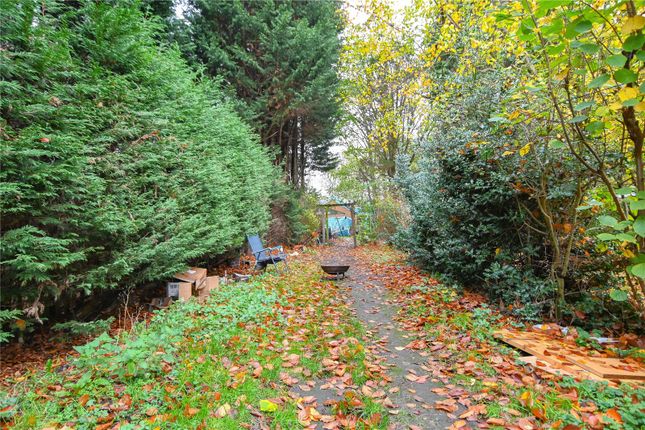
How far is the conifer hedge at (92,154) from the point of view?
262 centimetres

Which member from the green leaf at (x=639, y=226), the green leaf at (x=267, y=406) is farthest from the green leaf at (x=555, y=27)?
the green leaf at (x=267, y=406)

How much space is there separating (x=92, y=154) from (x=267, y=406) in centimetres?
292

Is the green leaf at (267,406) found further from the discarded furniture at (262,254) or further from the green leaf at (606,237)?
the discarded furniture at (262,254)

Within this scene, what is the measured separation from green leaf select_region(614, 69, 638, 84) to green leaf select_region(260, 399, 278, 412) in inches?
108

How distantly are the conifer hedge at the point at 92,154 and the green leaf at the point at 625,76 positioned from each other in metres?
3.81

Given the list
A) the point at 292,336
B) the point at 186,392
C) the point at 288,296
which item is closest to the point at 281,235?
the point at 288,296

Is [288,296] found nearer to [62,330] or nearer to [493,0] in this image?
[62,330]

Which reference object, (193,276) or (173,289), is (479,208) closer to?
(193,276)

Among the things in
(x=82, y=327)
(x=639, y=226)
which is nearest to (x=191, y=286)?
(x=82, y=327)

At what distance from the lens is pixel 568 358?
2807 mm

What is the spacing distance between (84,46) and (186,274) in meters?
3.05

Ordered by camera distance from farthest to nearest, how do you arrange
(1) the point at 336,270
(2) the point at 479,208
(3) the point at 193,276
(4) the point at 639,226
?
(1) the point at 336,270, (2) the point at 479,208, (3) the point at 193,276, (4) the point at 639,226

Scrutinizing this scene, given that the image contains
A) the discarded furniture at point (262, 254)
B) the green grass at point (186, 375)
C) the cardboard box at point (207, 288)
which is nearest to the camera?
the green grass at point (186, 375)

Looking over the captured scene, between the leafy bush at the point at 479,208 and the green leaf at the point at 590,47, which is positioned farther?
the leafy bush at the point at 479,208
